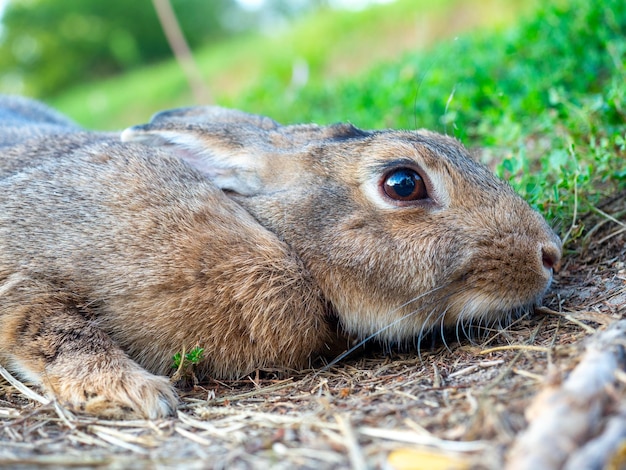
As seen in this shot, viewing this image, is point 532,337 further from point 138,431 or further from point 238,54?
point 238,54

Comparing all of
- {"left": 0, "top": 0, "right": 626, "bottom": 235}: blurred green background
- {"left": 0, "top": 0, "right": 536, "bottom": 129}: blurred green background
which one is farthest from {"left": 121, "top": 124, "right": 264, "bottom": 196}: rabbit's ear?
{"left": 0, "top": 0, "right": 536, "bottom": 129}: blurred green background

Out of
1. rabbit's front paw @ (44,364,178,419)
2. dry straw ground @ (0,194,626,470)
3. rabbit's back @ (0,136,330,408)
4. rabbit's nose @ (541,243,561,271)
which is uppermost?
rabbit's back @ (0,136,330,408)

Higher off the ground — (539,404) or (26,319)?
(26,319)

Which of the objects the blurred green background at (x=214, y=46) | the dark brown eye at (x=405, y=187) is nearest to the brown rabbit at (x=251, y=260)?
the dark brown eye at (x=405, y=187)

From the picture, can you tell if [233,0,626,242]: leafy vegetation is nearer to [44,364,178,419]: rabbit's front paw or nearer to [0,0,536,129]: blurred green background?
[0,0,536,129]: blurred green background

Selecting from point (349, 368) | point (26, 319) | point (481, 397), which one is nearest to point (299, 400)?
point (349, 368)

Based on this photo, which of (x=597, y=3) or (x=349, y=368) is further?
(x=597, y=3)
